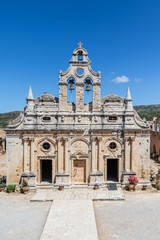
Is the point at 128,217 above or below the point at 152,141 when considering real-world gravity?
below

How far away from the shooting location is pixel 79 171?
18.0 metres

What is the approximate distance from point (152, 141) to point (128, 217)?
82.9 ft

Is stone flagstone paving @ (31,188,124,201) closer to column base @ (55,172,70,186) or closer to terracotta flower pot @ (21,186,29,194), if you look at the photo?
column base @ (55,172,70,186)

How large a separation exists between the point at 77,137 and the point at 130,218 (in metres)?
7.90

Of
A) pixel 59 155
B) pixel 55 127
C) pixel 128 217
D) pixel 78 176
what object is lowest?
pixel 128 217

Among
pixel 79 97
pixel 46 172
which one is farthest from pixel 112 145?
pixel 46 172

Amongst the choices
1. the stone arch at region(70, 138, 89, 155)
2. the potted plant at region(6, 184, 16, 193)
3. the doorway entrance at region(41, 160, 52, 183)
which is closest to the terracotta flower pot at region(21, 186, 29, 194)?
the potted plant at region(6, 184, 16, 193)

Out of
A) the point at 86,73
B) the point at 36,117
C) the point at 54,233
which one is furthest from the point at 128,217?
the point at 86,73

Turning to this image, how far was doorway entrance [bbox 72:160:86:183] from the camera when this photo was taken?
707 inches

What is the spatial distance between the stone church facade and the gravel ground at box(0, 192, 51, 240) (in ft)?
7.47

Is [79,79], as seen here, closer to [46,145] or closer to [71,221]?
[46,145]

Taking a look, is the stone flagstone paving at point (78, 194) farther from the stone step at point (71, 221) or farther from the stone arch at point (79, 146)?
the stone arch at point (79, 146)

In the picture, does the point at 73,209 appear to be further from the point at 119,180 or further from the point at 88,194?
the point at 119,180

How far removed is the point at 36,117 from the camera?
17.8 m
